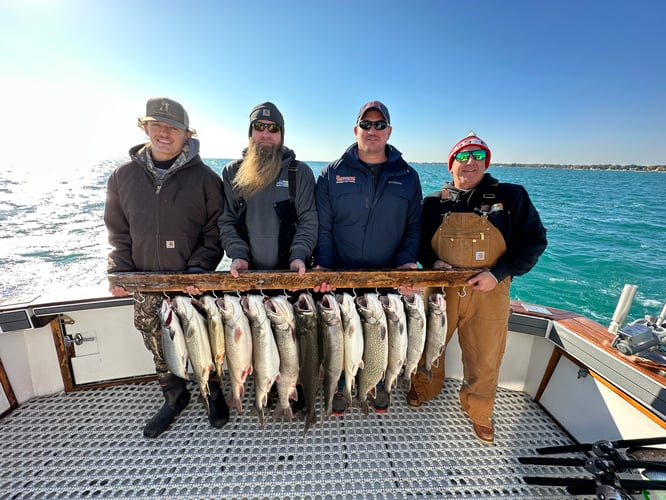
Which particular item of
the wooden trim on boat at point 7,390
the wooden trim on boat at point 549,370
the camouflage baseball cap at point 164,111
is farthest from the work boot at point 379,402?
the wooden trim on boat at point 7,390

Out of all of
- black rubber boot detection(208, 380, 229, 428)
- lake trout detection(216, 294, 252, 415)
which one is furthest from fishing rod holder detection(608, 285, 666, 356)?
black rubber boot detection(208, 380, 229, 428)

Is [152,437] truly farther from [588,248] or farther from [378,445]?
[588,248]

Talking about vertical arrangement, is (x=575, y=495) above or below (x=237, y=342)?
below

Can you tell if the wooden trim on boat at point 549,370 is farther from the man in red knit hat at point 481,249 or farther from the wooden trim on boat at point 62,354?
the wooden trim on boat at point 62,354

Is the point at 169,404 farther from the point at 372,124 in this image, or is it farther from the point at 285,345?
the point at 372,124

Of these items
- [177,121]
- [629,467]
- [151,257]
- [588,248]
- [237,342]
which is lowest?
[588,248]

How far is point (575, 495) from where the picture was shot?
2410mm

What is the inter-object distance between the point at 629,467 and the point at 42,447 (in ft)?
14.6

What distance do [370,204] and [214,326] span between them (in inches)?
65.1

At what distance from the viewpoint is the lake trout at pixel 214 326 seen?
238 cm

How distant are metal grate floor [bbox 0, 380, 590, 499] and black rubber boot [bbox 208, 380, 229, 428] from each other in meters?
0.08

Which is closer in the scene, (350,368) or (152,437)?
(350,368)

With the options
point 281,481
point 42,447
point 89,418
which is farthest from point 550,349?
point 42,447

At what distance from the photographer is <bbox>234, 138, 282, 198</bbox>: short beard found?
9.02 ft
